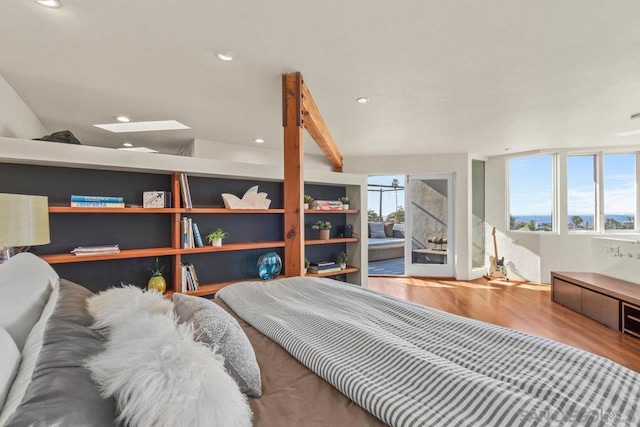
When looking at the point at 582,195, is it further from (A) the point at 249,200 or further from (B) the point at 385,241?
(A) the point at 249,200

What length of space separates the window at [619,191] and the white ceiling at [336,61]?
1.58 metres

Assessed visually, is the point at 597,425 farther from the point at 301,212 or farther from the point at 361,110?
the point at 361,110

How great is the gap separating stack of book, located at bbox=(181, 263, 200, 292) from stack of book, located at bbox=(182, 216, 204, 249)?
195 mm

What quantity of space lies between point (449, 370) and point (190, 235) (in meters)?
2.37

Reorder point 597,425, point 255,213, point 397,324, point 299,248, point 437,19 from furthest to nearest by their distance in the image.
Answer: point 255,213 < point 299,248 < point 437,19 < point 397,324 < point 597,425

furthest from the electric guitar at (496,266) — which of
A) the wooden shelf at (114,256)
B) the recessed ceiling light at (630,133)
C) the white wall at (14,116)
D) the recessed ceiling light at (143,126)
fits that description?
the white wall at (14,116)

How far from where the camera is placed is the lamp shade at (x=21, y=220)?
4.66ft

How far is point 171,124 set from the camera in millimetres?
3756

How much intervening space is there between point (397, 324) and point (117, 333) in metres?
0.97

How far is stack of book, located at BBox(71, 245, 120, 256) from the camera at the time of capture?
2.22 metres

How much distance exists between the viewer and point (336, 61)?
217cm

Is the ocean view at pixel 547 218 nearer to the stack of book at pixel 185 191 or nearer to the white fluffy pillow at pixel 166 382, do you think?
the stack of book at pixel 185 191

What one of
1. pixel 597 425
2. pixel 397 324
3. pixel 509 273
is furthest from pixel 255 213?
pixel 509 273

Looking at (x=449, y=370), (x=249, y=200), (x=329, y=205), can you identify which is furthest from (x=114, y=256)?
(x=449, y=370)
